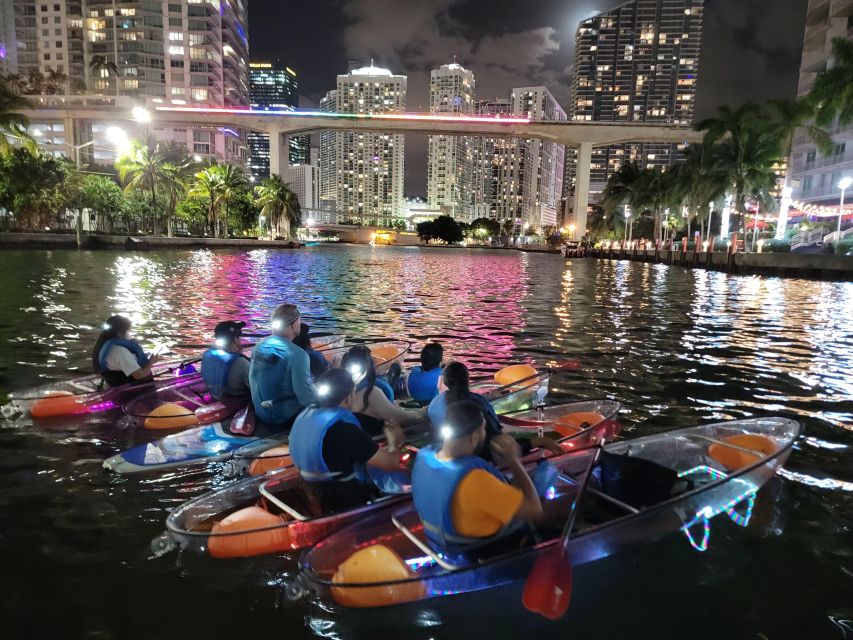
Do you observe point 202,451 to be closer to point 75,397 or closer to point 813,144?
point 75,397

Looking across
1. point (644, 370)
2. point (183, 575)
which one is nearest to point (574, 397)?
point (644, 370)

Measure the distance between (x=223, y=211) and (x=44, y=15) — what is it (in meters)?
98.7

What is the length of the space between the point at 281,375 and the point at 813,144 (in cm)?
7153

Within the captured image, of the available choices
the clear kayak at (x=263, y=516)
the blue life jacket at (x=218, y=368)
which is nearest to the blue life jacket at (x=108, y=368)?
the blue life jacket at (x=218, y=368)

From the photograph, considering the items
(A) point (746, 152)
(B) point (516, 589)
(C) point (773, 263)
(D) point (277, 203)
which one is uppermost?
(A) point (746, 152)

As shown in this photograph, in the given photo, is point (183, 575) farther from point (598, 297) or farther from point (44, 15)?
point (44, 15)

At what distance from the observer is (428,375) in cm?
876

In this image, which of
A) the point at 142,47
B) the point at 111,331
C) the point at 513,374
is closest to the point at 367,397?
the point at 513,374

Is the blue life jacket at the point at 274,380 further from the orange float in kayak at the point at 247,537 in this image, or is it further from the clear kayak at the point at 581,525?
the clear kayak at the point at 581,525

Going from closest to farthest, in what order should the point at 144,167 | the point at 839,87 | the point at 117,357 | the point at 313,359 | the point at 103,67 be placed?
the point at 313,359 → the point at 117,357 → the point at 839,87 → the point at 144,167 → the point at 103,67

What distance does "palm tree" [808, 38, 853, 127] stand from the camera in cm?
3388

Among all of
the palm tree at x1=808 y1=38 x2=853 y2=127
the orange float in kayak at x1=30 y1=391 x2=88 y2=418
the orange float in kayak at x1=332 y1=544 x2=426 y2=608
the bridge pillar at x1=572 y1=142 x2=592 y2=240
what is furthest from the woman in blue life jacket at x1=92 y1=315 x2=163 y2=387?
the bridge pillar at x1=572 y1=142 x2=592 y2=240

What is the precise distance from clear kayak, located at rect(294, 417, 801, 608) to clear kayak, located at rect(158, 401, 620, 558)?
0.27 metres

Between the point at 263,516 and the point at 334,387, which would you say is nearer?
the point at 334,387
